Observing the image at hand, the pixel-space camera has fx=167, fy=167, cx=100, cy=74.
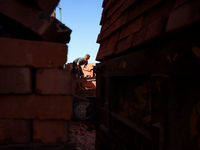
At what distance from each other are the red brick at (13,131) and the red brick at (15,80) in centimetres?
33

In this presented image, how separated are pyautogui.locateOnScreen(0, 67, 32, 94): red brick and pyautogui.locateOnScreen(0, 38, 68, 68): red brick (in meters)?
0.06

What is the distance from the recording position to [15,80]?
172cm

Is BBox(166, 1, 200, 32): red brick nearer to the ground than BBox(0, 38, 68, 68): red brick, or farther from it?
farther from it

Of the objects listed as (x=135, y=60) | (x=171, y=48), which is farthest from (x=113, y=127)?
(x=171, y=48)

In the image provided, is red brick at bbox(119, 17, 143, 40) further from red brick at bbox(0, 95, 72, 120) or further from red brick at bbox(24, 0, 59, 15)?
red brick at bbox(0, 95, 72, 120)

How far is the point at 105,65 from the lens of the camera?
13.0 feet

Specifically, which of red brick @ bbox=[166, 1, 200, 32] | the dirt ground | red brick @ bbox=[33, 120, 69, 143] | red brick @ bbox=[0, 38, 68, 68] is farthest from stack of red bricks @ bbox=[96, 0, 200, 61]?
the dirt ground

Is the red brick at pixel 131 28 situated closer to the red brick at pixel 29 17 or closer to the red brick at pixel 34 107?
the red brick at pixel 29 17

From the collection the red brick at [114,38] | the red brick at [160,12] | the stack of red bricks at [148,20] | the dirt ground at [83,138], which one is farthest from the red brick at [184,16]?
the dirt ground at [83,138]

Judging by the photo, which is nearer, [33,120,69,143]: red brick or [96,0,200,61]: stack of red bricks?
[96,0,200,61]: stack of red bricks

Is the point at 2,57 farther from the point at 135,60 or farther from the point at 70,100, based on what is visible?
the point at 135,60

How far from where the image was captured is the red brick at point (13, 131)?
1.76 metres

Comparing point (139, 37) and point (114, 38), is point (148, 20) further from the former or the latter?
point (114, 38)

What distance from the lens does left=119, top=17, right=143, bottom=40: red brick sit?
263cm
